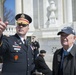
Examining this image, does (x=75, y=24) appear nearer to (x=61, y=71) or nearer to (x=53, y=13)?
(x=53, y=13)

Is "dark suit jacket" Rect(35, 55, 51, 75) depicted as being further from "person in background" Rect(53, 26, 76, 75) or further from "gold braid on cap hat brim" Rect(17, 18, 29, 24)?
"person in background" Rect(53, 26, 76, 75)

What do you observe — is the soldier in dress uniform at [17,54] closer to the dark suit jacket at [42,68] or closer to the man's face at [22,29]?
the man's face at [22,29]

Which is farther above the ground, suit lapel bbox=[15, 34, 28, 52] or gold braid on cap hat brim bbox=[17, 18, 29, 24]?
gold braid on cap hat brim bbox=[17, 18, 29, 24]

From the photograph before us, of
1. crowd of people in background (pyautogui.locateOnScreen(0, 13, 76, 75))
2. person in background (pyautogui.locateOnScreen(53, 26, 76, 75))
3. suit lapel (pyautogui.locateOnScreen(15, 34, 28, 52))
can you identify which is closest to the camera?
person in background (pyautogui.locateOnScreen(53, 26, 76, 75))

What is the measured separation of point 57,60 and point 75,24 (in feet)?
48.9

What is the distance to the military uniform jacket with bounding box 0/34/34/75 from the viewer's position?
166 inches

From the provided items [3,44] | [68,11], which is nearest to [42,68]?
[3,44]

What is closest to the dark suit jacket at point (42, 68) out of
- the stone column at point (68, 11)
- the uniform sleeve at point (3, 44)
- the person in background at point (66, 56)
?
the uniform sleeve at point (3, 44)

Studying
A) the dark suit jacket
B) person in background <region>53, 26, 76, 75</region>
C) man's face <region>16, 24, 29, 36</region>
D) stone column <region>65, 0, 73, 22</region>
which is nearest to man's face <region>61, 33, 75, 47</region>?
person in background <region>53, 26, 76, 75</region>

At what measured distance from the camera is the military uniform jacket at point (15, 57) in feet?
13.9

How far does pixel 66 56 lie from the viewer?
12.3 ft

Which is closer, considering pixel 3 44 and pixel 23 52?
pixel 3 44

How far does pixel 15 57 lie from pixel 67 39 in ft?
3.03

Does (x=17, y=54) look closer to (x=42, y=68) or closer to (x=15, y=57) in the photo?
(x=15, y=57)
